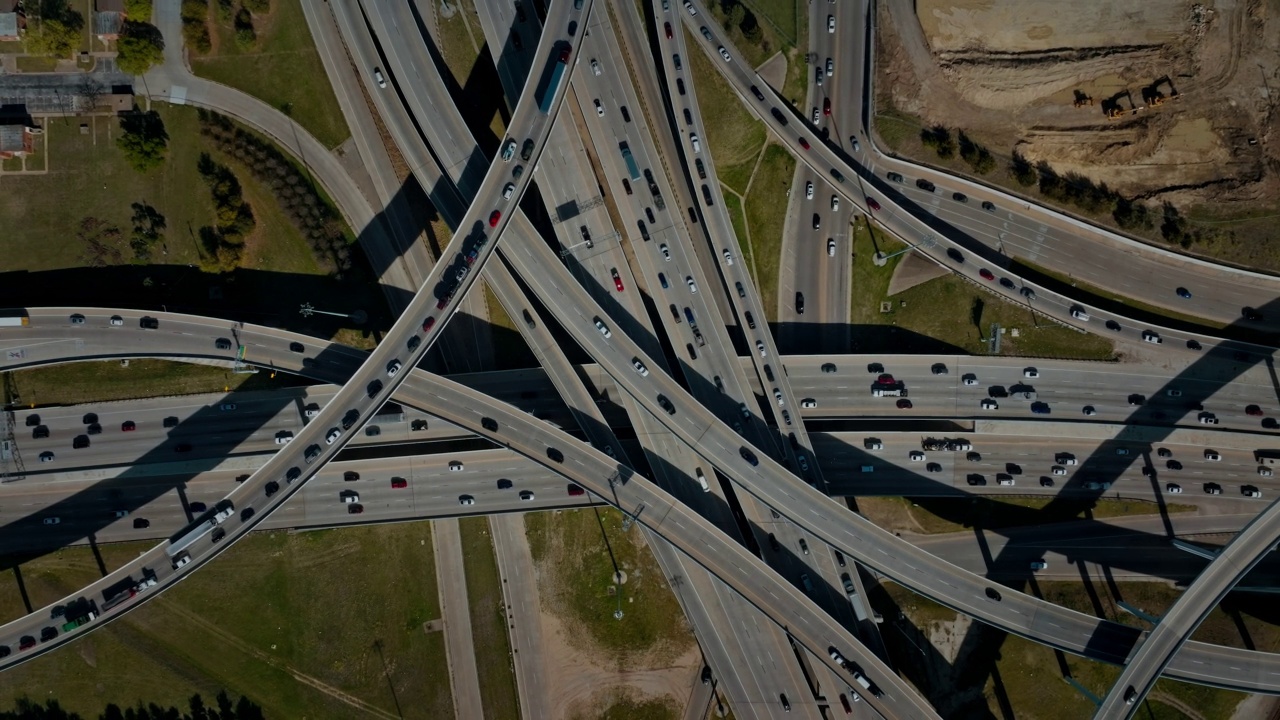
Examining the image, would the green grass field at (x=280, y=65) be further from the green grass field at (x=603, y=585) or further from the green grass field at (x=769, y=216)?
the green grass field at (x=603, y=585)

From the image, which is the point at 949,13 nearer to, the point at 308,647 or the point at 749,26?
the point at 749,26

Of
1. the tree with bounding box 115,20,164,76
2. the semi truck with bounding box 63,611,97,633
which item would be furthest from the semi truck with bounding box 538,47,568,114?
the semi truck with bounding box 63,611,97,633

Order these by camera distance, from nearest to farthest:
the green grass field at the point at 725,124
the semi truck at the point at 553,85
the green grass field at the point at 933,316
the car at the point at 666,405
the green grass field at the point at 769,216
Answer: the semi truck at the point at 553,85, the car at the point at 666,405, the green grass field at the point at 725,124, the green grass field at the point at 933,316, the green grass field at the point at 769,216

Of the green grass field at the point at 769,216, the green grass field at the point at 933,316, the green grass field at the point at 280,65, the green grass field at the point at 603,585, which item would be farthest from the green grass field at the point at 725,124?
the green grass field at the point at 280,65

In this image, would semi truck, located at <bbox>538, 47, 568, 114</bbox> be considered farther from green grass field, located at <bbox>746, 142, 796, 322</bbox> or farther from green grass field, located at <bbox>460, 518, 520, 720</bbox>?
green grass field, located at <bbox>460, 518, 520, 720</bbox>

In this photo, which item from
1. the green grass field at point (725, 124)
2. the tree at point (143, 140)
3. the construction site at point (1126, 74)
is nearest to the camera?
the tree at point (143, 140)

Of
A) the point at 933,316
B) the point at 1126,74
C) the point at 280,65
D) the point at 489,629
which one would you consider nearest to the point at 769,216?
the point at 933,316

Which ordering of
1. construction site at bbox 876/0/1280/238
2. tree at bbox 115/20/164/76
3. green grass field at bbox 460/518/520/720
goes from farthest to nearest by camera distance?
construction site at bbox 876/0/1280/238
green grass field at bbox 460/518/520/720
tree at bbox 115/20/164/76
